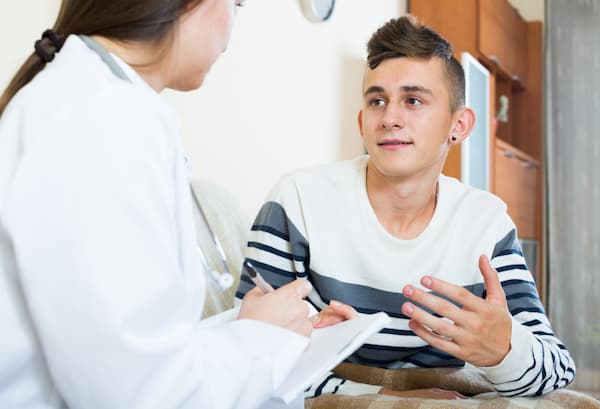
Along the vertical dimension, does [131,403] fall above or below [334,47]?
below

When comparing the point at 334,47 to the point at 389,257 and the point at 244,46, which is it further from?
the point at 389,257

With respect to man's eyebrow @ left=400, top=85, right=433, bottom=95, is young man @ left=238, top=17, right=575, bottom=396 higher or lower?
lower

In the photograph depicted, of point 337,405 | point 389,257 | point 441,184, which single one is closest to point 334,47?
point 441,184

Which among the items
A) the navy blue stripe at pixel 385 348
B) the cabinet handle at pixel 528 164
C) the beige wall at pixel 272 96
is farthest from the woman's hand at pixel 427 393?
the cabinet handle at pixel 528 164

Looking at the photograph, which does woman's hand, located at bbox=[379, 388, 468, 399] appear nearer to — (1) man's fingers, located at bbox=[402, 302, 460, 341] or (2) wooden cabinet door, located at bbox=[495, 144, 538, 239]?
(1) man's fingers, located at bbox=[402, 302, 460, 341]

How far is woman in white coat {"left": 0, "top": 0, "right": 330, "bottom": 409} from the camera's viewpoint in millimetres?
555

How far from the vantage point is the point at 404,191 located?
1450 millimetres

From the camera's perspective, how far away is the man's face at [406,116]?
1.44 metres

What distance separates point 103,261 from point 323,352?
269 millimetres

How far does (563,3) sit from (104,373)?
3975 millimetres

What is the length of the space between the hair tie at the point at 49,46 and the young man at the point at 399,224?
0.64 m

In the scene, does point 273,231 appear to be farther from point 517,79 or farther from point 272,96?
point 517,79

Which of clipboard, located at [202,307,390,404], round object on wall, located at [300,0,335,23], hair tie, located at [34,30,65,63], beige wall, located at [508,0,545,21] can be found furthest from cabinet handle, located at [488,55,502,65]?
hair tie, located at [34,30,65,63]

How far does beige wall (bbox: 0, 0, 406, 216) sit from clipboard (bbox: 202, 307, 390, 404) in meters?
0.86
